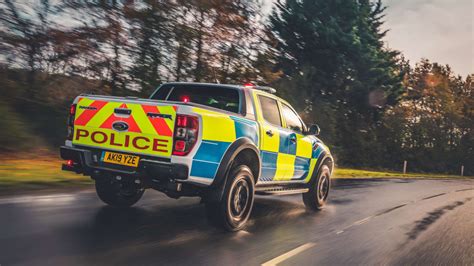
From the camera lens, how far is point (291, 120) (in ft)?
24.2

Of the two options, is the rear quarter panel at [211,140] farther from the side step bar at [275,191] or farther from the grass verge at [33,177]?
the grass verge at [33,177]

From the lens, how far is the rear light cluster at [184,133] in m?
4.88

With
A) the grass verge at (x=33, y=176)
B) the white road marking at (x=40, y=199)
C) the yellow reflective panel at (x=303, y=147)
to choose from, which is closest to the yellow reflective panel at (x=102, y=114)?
the white road marking at (x=40, y=199)

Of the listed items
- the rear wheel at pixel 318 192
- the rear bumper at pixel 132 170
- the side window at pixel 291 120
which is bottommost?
the rear wheel at pixel 318 192

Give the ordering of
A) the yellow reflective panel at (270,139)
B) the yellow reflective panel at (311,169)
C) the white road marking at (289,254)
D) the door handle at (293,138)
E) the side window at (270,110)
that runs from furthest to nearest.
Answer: the yellow reflective panel at (311,169), the door handle at (293,138), the side window at (270,110), the yellow reflective panel at (270,139), the white road marking at (289,254)

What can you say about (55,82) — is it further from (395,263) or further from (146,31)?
(395,263)

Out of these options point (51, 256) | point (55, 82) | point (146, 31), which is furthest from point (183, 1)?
point (51, 256)

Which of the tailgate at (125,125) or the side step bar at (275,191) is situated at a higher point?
the tailgate at (125,125)

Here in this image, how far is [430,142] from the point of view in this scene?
149 feet

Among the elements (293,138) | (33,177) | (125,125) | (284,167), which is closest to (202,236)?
(125,125)

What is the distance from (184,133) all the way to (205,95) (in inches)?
70.6

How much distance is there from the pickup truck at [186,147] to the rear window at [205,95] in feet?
0.05

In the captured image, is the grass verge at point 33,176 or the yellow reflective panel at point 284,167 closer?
the yellow reflective panel at point 284,167

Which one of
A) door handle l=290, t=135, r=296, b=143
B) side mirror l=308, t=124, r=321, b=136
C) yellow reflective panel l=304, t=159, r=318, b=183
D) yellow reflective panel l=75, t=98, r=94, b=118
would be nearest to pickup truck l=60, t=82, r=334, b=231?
yellow reflective panel l=75, t=98, r=94, b=118
